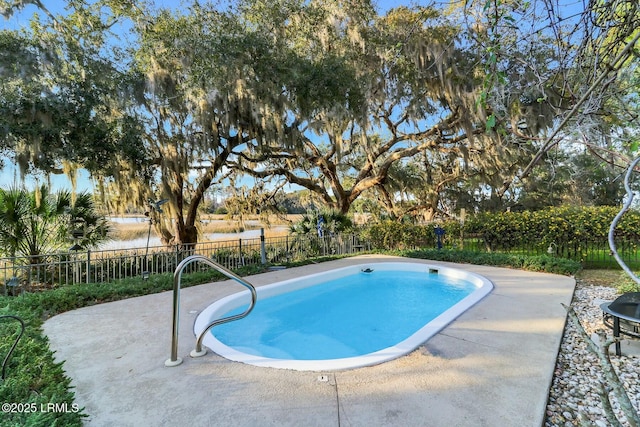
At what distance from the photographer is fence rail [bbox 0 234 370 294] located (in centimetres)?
604

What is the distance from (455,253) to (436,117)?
4710mm

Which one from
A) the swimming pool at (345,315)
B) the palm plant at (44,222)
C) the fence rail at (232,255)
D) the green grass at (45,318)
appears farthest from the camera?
the palm plant at (44,222)

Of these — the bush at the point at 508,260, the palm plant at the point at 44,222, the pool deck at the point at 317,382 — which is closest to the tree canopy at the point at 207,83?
the palm plant at the point at 44,222

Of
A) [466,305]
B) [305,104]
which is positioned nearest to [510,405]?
[466,305]

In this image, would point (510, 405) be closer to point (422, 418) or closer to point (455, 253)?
point (422, 418)

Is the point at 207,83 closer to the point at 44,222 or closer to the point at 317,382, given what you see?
the point at 44,222

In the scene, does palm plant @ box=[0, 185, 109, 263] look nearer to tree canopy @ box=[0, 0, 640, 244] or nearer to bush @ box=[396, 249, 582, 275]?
tree canopy @ box=[0, 0, 640, 244]

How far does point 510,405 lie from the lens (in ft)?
6.27

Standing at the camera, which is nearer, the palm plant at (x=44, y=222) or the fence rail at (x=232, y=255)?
the fence rail at (x=232, y=255)

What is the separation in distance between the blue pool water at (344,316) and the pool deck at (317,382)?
0.94 metres

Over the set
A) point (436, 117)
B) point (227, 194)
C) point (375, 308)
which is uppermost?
point (436, 117)

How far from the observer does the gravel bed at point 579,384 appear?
1.89m

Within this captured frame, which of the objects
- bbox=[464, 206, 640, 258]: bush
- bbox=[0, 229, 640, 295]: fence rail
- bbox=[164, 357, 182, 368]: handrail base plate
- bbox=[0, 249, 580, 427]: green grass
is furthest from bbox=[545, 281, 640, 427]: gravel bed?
bbox=[0, 229, 640, 295]: fence rail

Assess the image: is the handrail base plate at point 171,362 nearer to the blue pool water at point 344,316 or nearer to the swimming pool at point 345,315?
the swimming pool at point 345,315
